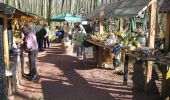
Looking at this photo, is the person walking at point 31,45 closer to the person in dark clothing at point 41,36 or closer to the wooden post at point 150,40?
the wooden post at point 150,40

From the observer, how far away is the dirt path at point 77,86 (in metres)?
9.77

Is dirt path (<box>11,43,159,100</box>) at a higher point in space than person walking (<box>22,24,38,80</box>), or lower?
lower

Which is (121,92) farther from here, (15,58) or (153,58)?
(15,58)

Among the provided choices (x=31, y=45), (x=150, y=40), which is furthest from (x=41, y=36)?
(x=150, y=40)

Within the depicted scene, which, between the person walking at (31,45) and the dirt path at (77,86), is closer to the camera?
the dirt path at (77,86)

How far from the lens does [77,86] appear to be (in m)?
11.2

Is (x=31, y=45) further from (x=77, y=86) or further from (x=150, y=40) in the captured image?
(x=150, y=40)

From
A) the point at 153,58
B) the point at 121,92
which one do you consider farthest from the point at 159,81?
the point at 153,58

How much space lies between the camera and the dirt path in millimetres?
9766

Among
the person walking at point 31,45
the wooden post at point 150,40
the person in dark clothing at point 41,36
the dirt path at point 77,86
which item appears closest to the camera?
the dirt path at point 77,86

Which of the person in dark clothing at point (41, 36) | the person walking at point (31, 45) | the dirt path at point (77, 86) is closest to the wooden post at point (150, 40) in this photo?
the dirt path at point (77, 86)

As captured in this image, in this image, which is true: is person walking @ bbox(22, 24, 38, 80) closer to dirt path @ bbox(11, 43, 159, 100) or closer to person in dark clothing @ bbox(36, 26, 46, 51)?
dirt path @ bbox(11, 43, 159, 100)

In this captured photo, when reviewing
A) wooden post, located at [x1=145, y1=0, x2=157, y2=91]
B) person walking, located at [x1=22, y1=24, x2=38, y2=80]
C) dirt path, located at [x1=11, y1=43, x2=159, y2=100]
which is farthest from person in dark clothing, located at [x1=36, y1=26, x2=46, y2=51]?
wooden post, located at [x1=145, y1=0, x2=157, y2=91]

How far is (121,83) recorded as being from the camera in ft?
38.0
